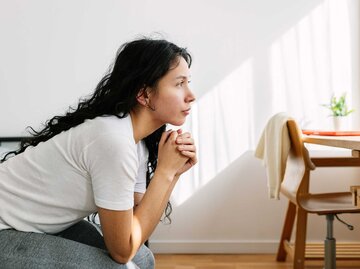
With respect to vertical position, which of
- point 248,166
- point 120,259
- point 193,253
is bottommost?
point 193,253

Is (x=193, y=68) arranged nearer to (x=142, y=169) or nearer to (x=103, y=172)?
(x=142, y=169)

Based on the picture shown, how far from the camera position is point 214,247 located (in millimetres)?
2736

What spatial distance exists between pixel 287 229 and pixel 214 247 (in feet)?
1.49

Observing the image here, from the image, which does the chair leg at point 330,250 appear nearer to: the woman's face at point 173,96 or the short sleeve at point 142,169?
the short sleeve at point 142,169

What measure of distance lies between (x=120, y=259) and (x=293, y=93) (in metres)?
1.87

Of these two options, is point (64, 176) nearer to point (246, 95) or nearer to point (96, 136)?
point (96, 136)

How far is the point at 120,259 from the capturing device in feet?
3.52

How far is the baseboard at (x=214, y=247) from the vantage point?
2717 mm

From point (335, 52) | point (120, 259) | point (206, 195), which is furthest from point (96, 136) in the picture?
point (335, 52)

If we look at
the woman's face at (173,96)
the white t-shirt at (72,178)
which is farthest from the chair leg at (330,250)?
the white t-shirt at (72,178)

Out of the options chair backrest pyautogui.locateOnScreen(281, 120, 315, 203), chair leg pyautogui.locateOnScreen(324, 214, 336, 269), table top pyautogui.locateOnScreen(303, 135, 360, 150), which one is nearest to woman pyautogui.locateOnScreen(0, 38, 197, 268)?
table top pyautogui.locateOnScreen(303, 135, 360, 150)

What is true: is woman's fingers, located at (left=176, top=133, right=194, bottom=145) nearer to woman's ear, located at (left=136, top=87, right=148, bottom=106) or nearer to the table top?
woman's ear, located at (left=136, top=87, right=148, bottom=106)

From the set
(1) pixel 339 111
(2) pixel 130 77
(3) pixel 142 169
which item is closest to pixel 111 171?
(2) pixel 130 77

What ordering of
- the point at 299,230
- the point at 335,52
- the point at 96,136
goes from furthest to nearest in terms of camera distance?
Answer: 1. the point at 335,52
2. the point at 299,230
3. the point at 96,136
